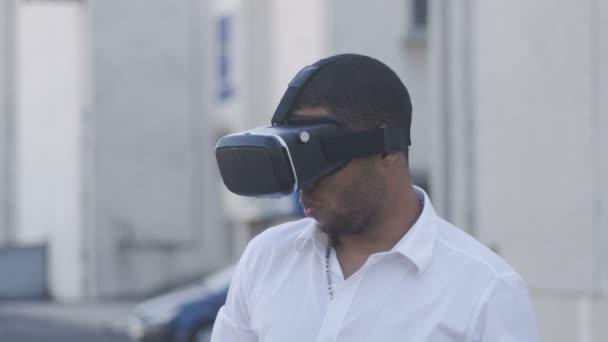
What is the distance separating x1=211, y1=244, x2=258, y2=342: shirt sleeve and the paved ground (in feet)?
49.2

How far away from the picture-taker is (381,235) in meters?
2.98

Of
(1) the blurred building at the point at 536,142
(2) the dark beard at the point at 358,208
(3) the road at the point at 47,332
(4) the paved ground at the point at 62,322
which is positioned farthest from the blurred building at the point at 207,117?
(2) the dark beard at the point at 358,208

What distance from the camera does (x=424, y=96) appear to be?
22.0m

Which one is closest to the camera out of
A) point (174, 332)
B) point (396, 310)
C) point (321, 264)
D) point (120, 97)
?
point (396, 310)

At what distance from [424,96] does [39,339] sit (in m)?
7.57

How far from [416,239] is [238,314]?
1.60 feet

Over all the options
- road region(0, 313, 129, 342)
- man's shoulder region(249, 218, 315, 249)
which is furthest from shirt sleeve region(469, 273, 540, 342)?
road region(0, 313, 129, 342)

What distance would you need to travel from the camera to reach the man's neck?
2.98 metres

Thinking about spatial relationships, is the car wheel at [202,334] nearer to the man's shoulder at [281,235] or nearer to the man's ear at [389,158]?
the man's shoulder at [281,235]

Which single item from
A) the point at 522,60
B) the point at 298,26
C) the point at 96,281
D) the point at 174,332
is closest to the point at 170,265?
the point at 96,281

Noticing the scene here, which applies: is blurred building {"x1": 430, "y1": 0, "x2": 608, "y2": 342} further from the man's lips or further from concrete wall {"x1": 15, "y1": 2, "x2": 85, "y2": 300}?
concrete wall {"x1": 15, "y1": 2, "x2": 85, "y2": 300}

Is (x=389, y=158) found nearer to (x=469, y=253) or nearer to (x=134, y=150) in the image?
(x=469, y=253)

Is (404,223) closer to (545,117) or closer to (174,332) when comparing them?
(545,117)

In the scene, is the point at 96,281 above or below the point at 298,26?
below
